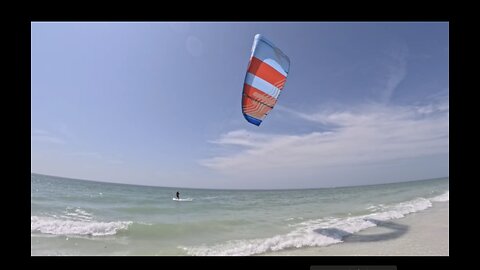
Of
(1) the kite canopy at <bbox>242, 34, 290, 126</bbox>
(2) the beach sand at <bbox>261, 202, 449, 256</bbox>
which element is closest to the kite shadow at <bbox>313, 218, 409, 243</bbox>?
(2) the beach sand at <bbox>261, 202, 449, 256</bbox>

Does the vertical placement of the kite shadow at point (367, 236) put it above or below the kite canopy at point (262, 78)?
below

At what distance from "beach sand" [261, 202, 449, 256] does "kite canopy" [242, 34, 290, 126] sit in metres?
1.66

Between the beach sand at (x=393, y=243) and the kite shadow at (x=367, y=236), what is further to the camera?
the kite shadow at (x=367, y=236)

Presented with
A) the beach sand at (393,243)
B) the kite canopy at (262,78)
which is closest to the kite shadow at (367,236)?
the beach sand at (393,243)

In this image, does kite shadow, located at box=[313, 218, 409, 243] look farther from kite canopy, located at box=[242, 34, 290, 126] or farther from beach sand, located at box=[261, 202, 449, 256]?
kite canopy, located at box=[242, 34, 290, 126]

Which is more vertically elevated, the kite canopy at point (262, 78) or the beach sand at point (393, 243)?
the kite canopy at point (262, 78)

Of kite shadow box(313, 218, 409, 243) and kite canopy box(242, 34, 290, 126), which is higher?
kite canopy box(242, 34, 290, 126)

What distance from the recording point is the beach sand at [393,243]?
9.07 feet

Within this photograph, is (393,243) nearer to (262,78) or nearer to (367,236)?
(367,236)

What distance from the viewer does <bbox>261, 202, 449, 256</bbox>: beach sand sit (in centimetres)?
277

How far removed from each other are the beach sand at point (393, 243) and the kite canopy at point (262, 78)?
1.66 m

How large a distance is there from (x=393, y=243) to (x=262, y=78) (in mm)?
2406

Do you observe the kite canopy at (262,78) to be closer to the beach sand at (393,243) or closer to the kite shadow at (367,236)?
the beach sand at (393,243)
